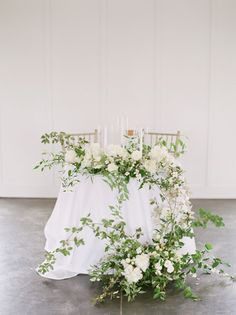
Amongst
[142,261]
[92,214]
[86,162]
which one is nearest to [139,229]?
[142,261]

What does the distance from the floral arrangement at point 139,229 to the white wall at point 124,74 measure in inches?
92.8

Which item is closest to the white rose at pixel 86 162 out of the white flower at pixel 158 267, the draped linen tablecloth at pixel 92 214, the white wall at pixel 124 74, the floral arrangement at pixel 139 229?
the floral arrangement at pixel 139 229

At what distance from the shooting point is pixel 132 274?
2.73m

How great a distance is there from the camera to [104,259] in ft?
10.1

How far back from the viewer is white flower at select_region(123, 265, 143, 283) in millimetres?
2732

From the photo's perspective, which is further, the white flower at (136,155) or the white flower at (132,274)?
the white flower at (136,155)

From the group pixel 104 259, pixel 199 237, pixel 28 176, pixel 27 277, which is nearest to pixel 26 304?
pixel 27 277

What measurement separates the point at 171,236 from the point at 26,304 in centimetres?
107

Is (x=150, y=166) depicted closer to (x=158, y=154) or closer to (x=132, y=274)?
(x=158, y=154)

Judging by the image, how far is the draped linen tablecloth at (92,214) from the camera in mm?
3064

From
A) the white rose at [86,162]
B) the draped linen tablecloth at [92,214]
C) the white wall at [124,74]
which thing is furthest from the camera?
the white wall at [124,74]

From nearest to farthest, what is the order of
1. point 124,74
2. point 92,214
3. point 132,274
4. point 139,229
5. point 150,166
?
point 132,274, point 150,166, point 139,229, point 92,214, point 124,74

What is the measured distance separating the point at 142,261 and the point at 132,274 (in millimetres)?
106

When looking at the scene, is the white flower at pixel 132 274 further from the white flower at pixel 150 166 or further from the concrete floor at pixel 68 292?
the white flower at pixel 150 166
